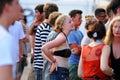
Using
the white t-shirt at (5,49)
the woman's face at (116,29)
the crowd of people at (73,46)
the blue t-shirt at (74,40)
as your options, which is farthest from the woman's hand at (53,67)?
the white t-shirt at (5,49)

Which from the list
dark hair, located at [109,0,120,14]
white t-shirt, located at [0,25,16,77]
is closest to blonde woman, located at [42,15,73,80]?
dark hair, located at [109,0,120,14]

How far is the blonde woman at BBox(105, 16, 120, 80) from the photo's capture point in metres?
5.46

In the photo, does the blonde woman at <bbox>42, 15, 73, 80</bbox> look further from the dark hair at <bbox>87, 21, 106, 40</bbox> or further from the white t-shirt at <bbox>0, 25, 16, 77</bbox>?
the white t-shirt at <bbox>0, 25, 16, 77</bbox>

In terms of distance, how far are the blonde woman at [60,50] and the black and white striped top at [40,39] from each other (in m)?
0.78

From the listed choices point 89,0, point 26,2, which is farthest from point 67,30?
point 26,2

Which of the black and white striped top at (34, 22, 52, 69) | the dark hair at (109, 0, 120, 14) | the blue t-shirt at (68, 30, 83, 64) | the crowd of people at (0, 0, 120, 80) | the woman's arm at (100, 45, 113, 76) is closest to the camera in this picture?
the woman's arm at (100, 45, 113, 76)

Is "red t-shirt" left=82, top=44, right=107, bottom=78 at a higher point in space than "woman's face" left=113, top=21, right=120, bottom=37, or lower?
lower

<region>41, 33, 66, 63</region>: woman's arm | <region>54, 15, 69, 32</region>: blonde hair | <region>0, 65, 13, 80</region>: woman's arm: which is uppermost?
<region>54, 15, 69, 32</region>: blonde hair

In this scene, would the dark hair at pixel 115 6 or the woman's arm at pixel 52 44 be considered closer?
the woman's arm at pixel 52 44

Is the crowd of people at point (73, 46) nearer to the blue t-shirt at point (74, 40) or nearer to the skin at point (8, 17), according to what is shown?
the blue t-shirt at point (74, 40)

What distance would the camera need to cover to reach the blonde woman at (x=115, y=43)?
17.9 ft

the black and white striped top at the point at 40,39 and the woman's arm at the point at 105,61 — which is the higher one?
the black and white striped top at the point at 40,39

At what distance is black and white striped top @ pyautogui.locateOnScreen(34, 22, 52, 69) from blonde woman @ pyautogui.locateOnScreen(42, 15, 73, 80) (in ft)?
2.56

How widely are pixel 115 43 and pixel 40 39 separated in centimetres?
228
